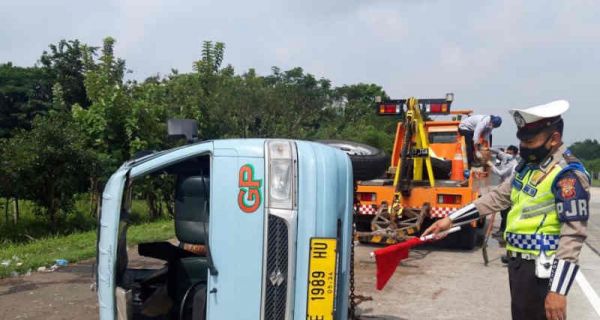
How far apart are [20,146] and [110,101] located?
2.80m

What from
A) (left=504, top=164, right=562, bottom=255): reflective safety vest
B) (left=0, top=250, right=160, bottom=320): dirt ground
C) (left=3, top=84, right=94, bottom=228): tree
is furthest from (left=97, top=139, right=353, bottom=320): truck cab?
(left=3, top=84, right=94, bottom=228): tree

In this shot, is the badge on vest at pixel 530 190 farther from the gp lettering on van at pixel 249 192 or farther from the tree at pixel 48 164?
the tree at pixel 48 164

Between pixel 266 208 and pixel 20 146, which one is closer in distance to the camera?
pixel 266 208

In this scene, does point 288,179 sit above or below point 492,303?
above

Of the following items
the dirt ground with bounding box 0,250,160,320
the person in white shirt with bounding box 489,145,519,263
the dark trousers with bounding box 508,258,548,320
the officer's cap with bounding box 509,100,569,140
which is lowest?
the dirt ground with bounding box 0,250,160,320

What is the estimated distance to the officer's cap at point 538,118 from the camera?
3211mm

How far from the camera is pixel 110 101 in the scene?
42.1 feet

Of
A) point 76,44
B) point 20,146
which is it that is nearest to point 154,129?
point 20,146

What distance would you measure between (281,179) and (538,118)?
154 centimetres

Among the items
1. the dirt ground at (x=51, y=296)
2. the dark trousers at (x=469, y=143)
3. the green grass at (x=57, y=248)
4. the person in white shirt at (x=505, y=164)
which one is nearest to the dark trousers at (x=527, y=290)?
the dirt ground at (x=51, y=296)

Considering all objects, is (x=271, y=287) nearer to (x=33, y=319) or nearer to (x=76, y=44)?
(x=33, y=319)

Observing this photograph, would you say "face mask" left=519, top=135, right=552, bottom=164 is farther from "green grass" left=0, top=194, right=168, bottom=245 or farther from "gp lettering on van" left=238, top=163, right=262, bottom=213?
"green grass" left=0, top=194, right=168, bottom=245

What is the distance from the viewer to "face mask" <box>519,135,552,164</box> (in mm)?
3249

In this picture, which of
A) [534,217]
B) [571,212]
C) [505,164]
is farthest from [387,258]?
[505,164]
